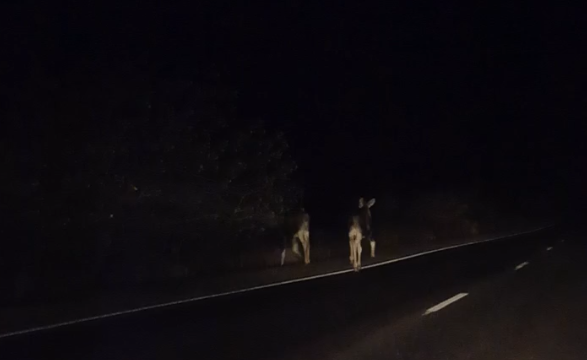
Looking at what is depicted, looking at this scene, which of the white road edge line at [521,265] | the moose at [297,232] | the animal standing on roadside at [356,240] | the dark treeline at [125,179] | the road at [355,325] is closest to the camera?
the road at [355,325]

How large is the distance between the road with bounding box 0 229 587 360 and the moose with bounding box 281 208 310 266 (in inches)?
216

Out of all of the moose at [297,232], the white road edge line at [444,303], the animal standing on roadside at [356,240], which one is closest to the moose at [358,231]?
the animal standing on roadside at [356,240]

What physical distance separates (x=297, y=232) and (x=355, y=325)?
1316 centimetres

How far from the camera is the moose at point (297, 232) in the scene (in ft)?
82.9

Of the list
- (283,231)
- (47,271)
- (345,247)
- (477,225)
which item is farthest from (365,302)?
(477,225)

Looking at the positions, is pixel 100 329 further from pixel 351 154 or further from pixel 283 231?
pixel 351 154

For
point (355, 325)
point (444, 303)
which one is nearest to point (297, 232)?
point (444, 303)

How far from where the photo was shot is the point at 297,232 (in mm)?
25641

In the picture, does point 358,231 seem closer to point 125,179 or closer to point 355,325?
point 125,179

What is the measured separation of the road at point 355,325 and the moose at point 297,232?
216 inches

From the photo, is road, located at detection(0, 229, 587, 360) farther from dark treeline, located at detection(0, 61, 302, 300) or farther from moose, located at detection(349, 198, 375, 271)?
dark treeline, located at detection(0, 61, 302, 300)

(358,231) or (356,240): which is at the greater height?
(358,231)

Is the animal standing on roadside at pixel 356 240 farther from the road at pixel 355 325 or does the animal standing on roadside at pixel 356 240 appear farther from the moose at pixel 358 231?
the road at pixel 355 325

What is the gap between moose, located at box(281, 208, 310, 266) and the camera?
25277 mm
